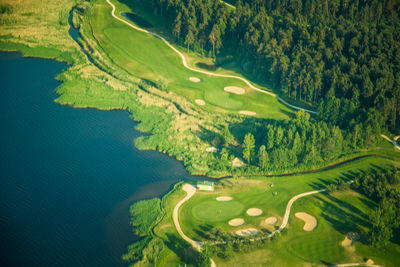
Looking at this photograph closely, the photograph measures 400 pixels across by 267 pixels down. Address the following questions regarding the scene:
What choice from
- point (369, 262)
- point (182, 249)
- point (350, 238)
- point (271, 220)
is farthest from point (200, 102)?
point (369, 262)

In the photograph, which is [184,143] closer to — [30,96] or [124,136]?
[124,136]

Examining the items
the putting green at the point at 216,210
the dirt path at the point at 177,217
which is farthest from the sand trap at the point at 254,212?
the dirt path at the point at 177,217

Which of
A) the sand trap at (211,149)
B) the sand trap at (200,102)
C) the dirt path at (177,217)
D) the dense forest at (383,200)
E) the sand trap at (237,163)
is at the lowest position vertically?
the dirt path at (177,217)

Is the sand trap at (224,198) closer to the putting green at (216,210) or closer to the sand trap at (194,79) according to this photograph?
the putting green at (216,210)

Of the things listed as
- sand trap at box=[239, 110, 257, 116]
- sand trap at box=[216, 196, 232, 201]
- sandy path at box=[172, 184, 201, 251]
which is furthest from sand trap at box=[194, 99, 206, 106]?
sand trap at box=[216, 196, 232, 201]

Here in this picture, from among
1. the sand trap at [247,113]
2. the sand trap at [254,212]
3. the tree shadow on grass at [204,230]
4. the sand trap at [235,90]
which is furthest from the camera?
the sand trap at [235,90]

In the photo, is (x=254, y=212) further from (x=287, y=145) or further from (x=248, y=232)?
(x=287, y=145)

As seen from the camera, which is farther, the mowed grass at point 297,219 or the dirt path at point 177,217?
the dirt path at point 177,217

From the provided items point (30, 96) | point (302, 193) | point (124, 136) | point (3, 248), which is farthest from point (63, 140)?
point (302, 193)
